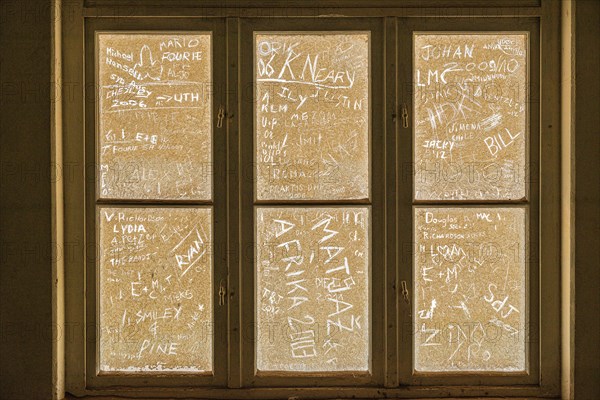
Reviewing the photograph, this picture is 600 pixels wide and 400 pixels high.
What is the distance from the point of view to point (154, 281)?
2354mm

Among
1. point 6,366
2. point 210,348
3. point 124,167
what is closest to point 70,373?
point 6,366

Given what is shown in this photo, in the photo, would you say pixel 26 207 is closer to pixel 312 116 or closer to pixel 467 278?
pixel 312 116

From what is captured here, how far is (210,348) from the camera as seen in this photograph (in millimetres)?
2357

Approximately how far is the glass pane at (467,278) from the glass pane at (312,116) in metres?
0.41

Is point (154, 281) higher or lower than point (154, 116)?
lower

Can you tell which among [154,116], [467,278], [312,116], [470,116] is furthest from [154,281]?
[470,116]

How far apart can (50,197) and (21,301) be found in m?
0.47

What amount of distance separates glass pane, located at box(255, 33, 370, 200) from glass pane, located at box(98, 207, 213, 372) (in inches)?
16.9

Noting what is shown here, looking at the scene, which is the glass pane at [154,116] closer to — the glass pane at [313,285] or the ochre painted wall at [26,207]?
the ochre painted wall at [26,207]

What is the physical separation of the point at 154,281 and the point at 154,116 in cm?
76

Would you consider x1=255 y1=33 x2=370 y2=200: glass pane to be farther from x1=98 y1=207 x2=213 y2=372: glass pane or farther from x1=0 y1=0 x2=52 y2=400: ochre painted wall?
x1=0 y1=0 x2=52 y2=400: ochre painted wall

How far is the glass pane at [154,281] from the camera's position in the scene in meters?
2.35

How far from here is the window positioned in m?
2.33
